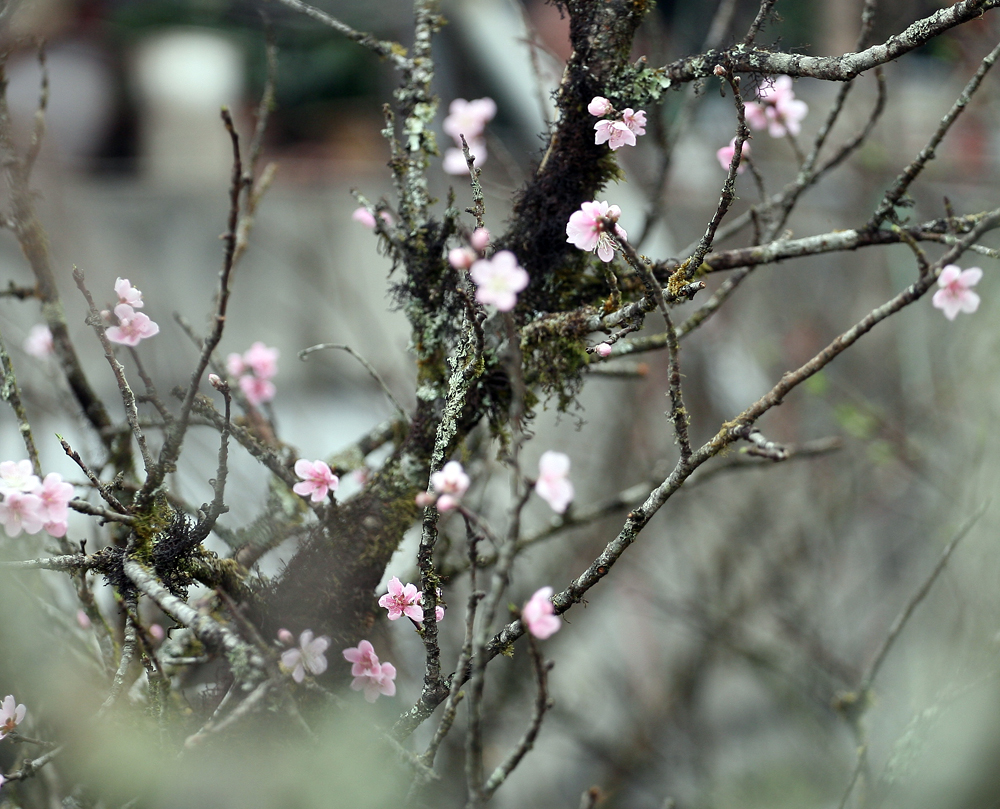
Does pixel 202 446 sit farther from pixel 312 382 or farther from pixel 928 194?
pixel 928 194

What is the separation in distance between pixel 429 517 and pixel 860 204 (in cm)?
510

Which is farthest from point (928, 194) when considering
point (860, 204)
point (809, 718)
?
point (809, 718)

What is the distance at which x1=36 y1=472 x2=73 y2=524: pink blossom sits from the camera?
138cm

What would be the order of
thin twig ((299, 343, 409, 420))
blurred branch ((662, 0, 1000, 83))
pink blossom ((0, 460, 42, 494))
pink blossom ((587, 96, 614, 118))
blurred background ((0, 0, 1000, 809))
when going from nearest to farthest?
blurred branch ((662, 0, 1000, 83)), pink blossom ((0, 460, 42, 494)), pink blossom ((587, 96, 614, 118)), thin twig ((299, 343, 409, 420)), blurred background ((0, 0, 1000, 809))

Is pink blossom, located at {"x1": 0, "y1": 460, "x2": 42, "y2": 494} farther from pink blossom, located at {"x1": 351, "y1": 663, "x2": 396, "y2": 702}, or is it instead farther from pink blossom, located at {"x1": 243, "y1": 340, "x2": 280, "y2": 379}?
pink blossom, located at {"x1": 243, "y1": 340, "x2": 280, "y2": 379}

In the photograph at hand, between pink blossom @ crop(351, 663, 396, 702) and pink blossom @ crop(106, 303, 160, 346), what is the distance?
0.85 meters

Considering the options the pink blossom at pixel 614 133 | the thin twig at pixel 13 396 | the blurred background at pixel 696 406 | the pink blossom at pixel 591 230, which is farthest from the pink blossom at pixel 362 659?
the blurred background at pixel 696 406

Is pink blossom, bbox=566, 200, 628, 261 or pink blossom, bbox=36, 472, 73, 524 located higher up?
pink blossom, bbox=566, 200, 628, 261

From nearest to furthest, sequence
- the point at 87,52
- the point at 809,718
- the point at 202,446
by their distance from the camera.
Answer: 1. the point at 202,446
2. the point at 809,718
3. the point at 87,52

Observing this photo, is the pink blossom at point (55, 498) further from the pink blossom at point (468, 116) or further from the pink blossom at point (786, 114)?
the pink blossom at point (786, 114)

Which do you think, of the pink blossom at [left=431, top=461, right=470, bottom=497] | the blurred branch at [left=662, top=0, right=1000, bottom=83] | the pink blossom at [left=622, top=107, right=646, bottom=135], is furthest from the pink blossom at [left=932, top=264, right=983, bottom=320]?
the pink blossom at [left=431, top=461, right=470, bottom=497]

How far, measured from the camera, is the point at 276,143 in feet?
26.1

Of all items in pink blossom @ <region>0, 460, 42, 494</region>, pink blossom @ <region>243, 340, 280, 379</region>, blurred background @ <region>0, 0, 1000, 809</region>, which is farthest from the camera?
blurred background @ <region>0, 0, 1000, 809</region>

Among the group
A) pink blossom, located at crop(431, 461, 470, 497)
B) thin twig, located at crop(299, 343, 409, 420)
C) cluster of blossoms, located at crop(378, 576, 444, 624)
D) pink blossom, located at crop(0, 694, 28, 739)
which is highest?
thin twig, located at crop(299, 343, 409, 420)
